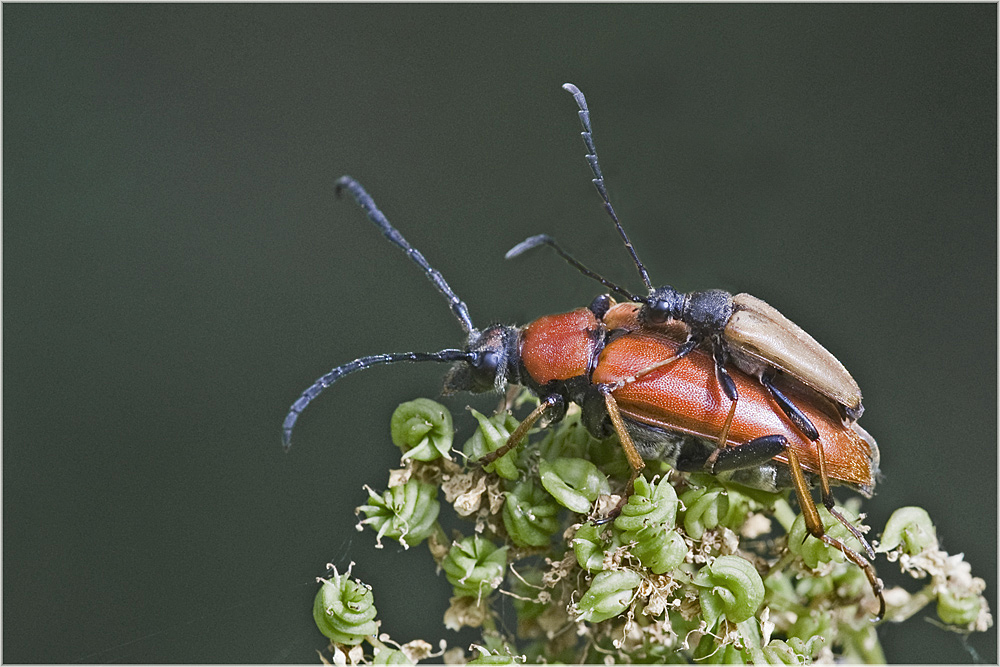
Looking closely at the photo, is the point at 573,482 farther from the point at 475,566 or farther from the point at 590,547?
the point at 475,566

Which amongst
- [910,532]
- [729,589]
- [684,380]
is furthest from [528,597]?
[910,532]

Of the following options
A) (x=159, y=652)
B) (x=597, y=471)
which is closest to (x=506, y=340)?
(x=597, y=471)

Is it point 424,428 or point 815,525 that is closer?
point 815,525

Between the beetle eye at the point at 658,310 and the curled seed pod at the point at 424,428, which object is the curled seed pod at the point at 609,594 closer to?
the curled seed pod at the point at 424,428

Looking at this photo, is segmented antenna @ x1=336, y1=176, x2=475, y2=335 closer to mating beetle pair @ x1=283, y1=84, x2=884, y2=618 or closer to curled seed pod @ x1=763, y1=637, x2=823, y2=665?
mating beetle pair @ x1=283, y1=84, x2=884, y2=618

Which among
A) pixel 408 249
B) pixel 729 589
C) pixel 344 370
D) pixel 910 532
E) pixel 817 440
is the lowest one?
pixel 910 532

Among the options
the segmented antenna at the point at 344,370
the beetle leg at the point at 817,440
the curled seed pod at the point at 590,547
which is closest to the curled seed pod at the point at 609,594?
the curled seed pod at the point at 590,547

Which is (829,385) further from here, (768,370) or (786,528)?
(786,528)
